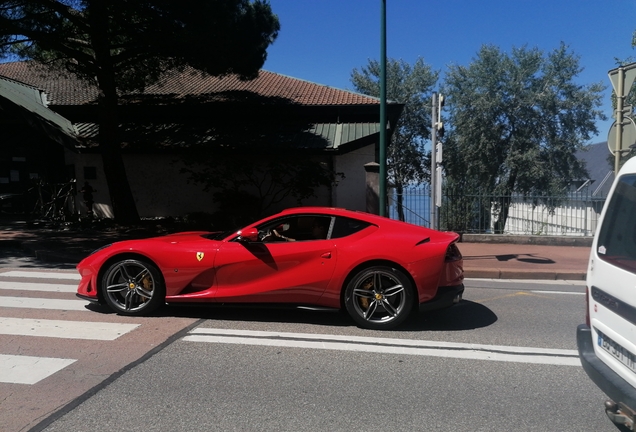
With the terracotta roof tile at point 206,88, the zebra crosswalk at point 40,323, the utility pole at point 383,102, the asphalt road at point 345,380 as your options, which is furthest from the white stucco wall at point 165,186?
the asphalt road at point 345,380

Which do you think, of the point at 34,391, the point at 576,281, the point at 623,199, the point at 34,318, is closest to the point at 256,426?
the point at 34,391

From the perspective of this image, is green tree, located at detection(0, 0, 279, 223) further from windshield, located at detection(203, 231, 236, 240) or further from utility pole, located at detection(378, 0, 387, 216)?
windshield, located at detection(203, 231, 236, 240)

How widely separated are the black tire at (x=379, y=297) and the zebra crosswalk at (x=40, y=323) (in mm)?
2536

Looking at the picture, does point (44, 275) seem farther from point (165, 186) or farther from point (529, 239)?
point (529, 239)

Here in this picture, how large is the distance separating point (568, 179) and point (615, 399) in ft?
78.6

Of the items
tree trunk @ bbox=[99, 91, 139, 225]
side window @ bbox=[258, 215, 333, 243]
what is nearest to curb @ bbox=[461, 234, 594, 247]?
side window @ bbox=[258, 215, 333, 243]

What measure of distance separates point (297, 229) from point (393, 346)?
1882 millimetres

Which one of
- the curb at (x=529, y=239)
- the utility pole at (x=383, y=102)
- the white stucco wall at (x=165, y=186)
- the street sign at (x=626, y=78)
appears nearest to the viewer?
the street sign at (x=626, y=78)

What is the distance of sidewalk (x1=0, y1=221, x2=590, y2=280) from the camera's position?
10031 millimetres

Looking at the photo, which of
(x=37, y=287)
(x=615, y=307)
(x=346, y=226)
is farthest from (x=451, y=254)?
(x=37, y=287)

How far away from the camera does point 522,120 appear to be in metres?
24.1

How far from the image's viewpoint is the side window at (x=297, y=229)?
623 centimetres

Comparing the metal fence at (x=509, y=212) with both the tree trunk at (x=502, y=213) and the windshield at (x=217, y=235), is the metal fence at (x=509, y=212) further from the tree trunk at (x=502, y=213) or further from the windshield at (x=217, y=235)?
the windshield at (x=217, y=235)

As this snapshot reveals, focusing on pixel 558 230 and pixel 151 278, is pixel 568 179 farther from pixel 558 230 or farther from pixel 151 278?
pixel 151 278
